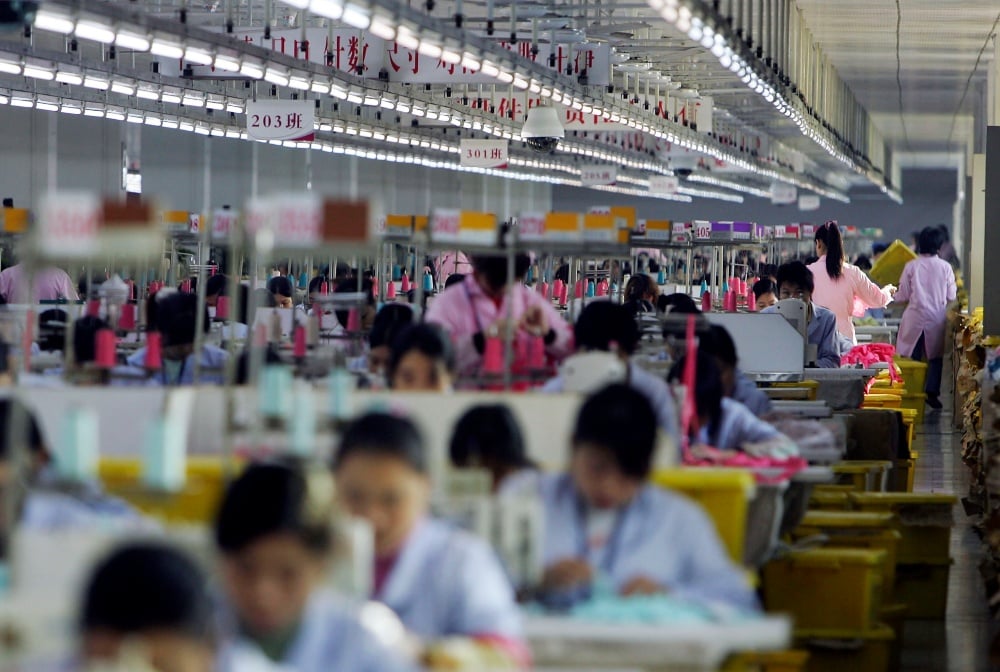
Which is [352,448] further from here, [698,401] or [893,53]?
[893,53]

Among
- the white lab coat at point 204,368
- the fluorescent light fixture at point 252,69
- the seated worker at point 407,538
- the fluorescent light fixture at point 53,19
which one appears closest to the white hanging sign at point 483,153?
the fluorescent light fixture at point 252,69

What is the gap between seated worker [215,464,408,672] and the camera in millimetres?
2729

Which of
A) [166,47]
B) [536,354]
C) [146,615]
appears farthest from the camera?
[166,47]

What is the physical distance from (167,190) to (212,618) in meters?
26.5

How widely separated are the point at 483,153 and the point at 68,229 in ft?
63.5

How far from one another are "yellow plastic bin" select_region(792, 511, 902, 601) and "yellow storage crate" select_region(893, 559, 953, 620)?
0.91 metres

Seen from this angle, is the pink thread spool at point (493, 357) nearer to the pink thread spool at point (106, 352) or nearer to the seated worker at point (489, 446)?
the pink thread spool at point (106, 352)

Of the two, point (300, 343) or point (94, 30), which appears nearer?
point (300, 343)

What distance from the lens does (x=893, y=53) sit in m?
20.9

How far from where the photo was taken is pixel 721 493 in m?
4.28

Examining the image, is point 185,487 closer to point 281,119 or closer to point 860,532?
point 860,532

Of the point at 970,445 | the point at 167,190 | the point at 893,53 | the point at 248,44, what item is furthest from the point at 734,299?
the point at 167,190

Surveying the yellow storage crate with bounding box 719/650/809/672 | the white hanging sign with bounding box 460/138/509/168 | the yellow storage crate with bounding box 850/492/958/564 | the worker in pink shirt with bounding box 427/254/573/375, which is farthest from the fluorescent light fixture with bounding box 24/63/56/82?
the yellow storage crate with bounding box 719/650/809/672

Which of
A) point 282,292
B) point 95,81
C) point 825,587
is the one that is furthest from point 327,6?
point 95,81
